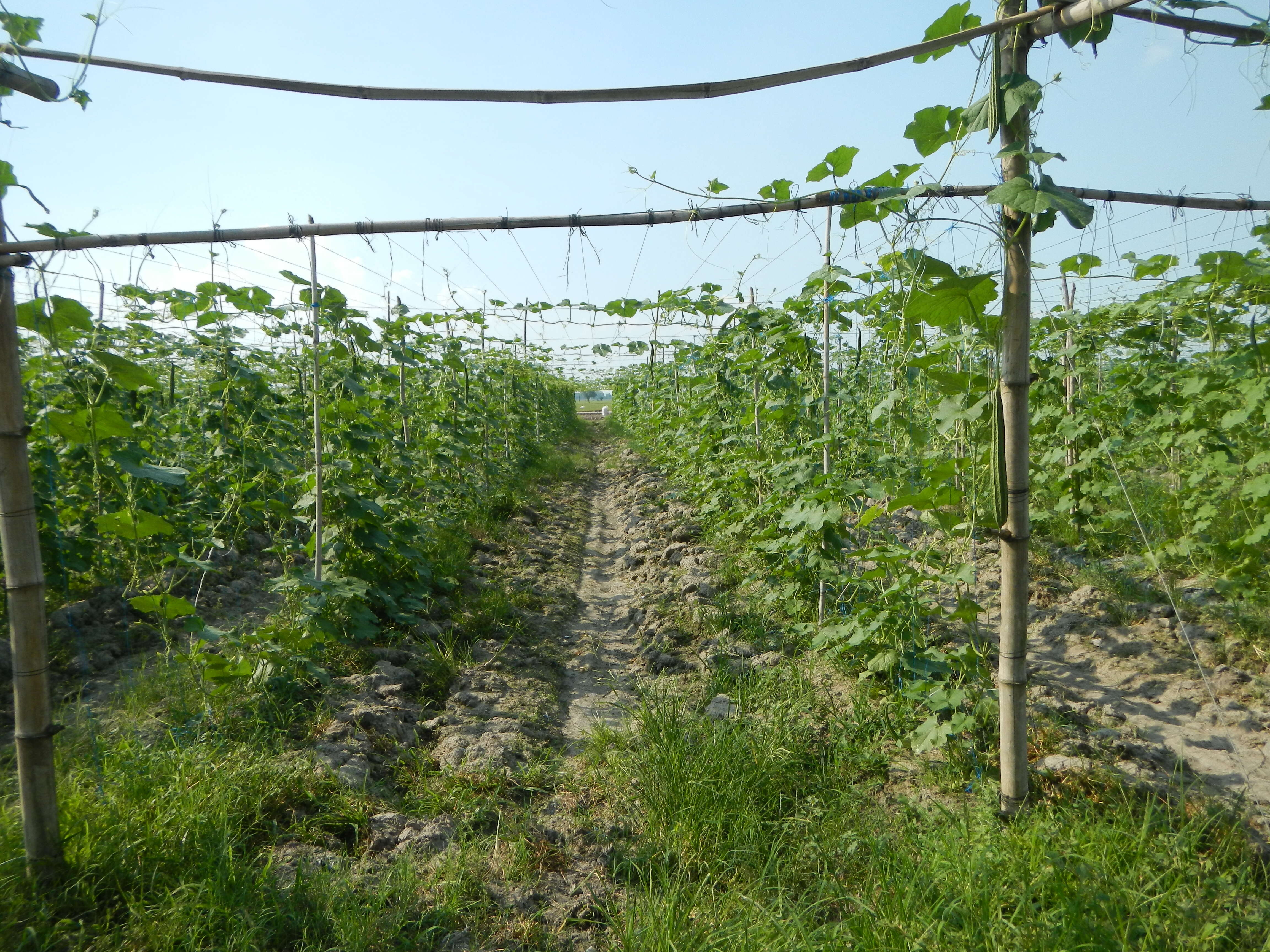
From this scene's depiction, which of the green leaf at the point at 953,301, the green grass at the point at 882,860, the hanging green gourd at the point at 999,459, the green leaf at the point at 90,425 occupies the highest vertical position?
the green leaf at the point at 953,301

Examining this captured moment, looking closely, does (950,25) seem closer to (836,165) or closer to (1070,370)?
(836,165)

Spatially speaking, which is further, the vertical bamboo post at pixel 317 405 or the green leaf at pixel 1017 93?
the vertical bamboo post at pixel 317 405

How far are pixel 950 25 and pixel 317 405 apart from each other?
3.27m

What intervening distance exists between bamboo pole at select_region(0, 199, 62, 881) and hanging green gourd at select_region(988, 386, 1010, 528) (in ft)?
8.54

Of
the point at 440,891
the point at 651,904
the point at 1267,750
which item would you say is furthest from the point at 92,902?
the point at 1267,750

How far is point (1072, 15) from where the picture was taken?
1.79 metres

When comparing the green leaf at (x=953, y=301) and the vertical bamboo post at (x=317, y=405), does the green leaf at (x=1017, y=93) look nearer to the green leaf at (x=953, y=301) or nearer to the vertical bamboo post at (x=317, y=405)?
the green leaf at (x=953, y=301)

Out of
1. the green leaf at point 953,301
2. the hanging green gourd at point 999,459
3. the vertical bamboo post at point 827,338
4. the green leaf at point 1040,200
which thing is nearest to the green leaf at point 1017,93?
the green leaf at point 1040,200

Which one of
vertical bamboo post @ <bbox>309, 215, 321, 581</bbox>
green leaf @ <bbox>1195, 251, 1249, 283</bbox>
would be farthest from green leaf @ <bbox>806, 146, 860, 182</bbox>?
vertical bamboo post @ <bbox>309, 215, 321, 581</bbox>

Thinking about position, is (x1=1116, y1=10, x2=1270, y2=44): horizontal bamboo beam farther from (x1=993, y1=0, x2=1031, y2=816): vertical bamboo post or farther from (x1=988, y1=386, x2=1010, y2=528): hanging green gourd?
(x1=988, y1=386, x2=1010, y2=528): hanging green gourd

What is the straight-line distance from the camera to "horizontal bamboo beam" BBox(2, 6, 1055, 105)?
1762 mm

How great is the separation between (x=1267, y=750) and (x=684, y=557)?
371 centimetres

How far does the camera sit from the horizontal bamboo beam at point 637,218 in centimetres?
255

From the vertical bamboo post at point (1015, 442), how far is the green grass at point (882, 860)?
0.23 m
